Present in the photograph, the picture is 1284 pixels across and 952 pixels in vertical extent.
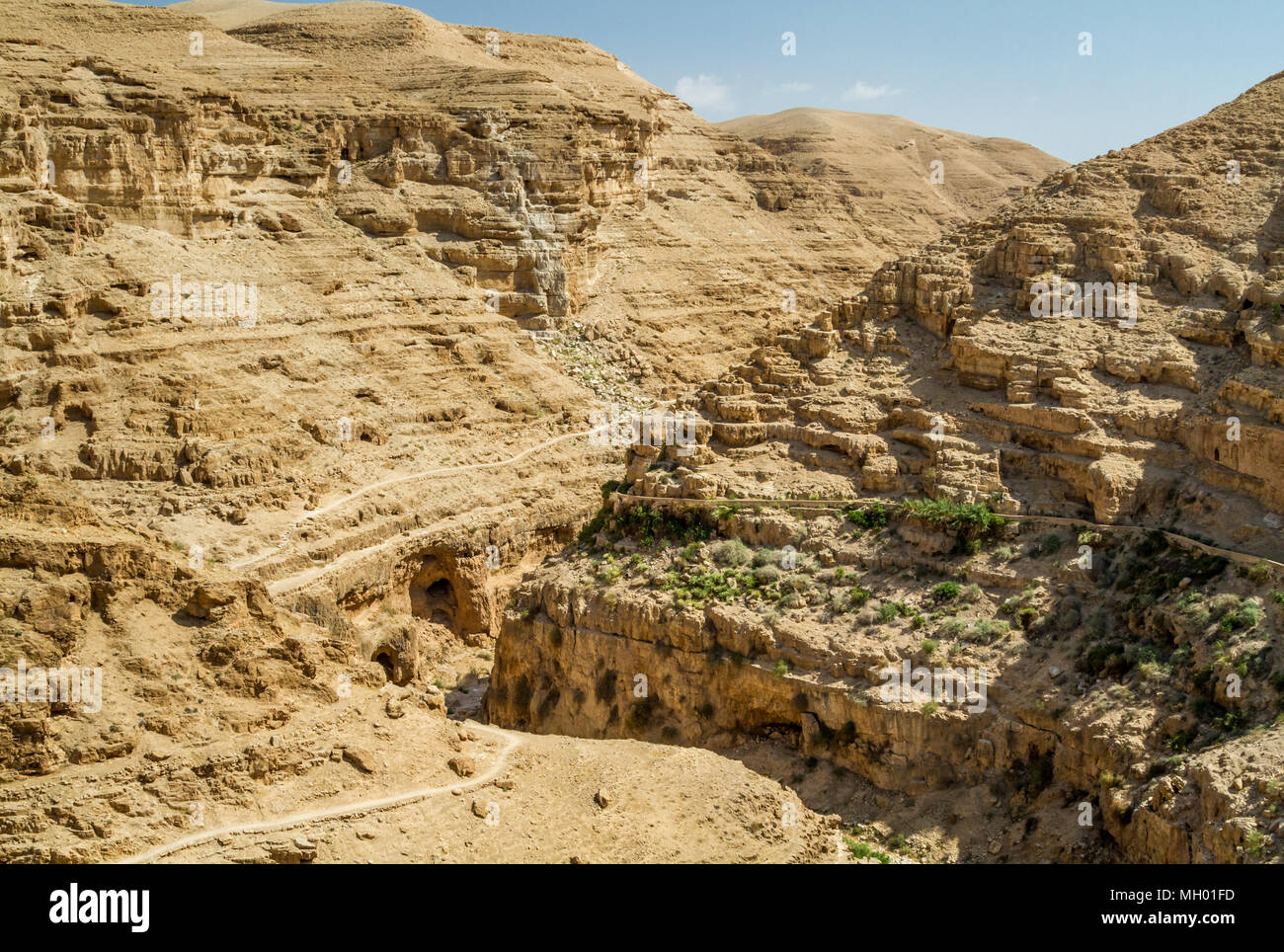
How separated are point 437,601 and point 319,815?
26631 millimetres

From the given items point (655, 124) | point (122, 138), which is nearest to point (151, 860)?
point (122, 138)

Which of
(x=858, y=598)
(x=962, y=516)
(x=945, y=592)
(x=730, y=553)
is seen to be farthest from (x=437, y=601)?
(x=945, y=592)

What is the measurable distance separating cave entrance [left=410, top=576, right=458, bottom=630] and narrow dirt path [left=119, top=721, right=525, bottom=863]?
22689 mm

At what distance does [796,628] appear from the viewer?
107 feet

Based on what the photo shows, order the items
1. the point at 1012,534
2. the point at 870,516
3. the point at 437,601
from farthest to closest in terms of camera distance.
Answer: the point at 437,601 → the point at 870,516 → the point at 1012,534

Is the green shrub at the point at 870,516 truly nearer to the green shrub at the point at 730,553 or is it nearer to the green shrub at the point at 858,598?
the green shrub at the point at 858,598

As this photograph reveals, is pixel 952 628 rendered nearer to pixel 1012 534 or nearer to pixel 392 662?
pixel 1012 534

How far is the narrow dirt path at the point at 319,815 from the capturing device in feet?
73.3

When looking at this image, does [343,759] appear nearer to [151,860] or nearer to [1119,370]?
[151,860]

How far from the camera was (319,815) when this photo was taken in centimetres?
2400

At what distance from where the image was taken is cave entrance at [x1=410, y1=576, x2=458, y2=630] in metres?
49.6

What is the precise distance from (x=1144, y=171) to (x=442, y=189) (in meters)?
36.9

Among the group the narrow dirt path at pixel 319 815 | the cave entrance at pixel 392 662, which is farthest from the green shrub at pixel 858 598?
the cave entrance at pixel 392 662

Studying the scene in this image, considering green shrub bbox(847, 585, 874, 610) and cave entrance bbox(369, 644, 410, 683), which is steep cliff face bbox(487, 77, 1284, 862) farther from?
cave entrance bbox(369, 644, 410, 683)
